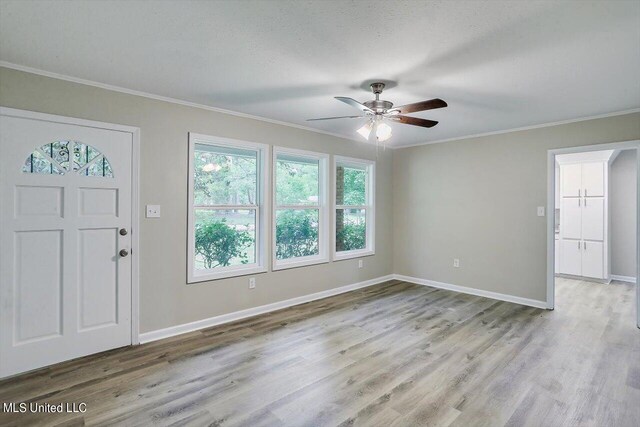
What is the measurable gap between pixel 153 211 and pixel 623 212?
7483mm

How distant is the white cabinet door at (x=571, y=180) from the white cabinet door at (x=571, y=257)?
0.88m

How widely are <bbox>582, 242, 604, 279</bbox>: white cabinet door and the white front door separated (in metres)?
7.01

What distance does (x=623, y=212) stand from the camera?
579 cm

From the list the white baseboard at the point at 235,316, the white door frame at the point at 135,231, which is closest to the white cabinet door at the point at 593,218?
the white baseboard at the point at 235,316

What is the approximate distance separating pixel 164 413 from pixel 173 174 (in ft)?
7.13

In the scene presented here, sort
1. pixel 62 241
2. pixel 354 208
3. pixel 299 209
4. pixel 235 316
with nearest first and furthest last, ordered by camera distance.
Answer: pixel 62 241, pixel 235 316, pixel 299 209, pixel 354 208

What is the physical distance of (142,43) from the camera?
7.27 feet

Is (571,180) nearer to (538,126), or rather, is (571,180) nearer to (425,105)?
(538,126)

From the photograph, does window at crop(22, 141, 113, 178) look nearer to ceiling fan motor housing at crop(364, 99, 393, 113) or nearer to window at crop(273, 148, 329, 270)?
window at crop(273, 148, 329, 270)

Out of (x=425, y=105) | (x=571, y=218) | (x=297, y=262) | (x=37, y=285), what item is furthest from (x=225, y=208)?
(x=571, y=218)

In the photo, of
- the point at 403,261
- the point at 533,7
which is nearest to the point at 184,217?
the point at 533,7

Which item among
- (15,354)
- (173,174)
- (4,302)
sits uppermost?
(173,174)

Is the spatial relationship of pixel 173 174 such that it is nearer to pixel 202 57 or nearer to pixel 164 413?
pixel 202 57

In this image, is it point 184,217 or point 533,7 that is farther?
point 184,217
